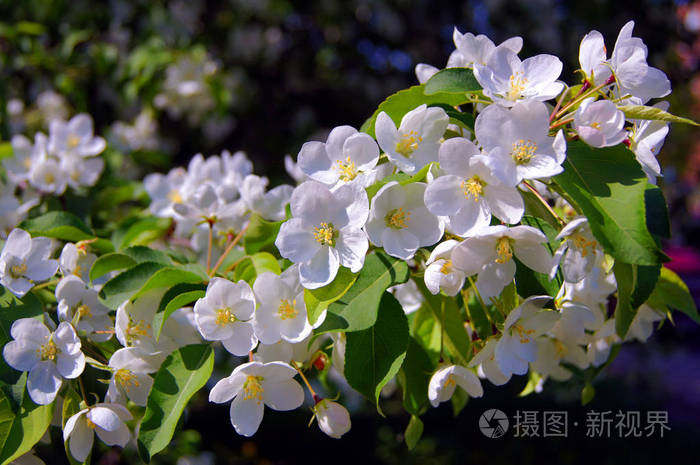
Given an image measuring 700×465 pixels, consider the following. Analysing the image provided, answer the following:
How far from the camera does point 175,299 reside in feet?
3.33

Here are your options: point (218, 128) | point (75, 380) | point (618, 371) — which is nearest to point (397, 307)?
point (75, 380)

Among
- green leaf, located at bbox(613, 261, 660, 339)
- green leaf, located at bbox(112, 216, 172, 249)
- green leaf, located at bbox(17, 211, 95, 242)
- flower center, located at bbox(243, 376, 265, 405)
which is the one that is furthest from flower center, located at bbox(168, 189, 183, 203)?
green leaf, located at bbox(613, 261, 660, 339)

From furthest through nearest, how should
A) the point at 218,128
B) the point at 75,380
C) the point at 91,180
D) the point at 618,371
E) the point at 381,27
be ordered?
the point at 618,371 → the point at 381,27 → the point at 218,128 → the point at 91,180 → the point at 75,380

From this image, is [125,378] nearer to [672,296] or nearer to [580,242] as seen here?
[580,242]

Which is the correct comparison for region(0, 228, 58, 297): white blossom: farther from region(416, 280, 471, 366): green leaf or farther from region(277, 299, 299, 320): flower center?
region(416, 280, 471, 366): green leaf

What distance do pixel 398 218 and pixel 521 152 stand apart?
23 centimetres

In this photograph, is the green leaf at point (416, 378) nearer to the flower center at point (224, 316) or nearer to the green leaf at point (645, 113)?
the flower center at point (224, 316)

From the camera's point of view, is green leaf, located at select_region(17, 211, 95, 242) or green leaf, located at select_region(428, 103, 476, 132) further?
green leaf, located at select_region(17, 211, 95, 242)

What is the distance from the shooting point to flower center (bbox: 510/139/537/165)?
3.06 ft

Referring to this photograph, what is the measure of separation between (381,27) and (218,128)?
1.63 meters

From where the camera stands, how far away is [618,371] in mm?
6871

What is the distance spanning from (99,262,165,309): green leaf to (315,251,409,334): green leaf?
39 centimetres

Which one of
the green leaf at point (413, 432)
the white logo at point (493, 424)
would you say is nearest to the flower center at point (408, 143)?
the green leaf at point (413, 432)

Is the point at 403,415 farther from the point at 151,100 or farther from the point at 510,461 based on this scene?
the point at 151,100
